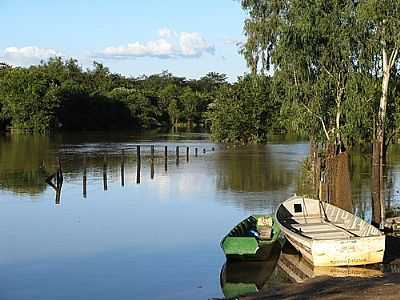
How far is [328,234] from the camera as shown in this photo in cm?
1944

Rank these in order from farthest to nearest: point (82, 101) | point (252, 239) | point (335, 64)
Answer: point (82, 101)
point (335, 64)
point (252, 239)

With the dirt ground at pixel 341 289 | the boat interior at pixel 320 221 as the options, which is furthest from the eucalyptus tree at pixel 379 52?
the dirt ground at pixel 341 289

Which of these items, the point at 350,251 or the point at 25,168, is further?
the point at 25,168

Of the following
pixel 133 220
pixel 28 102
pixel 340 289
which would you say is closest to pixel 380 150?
pixel 340 289

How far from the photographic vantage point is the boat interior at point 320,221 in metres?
19.1

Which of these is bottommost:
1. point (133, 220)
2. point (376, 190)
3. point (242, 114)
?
point (133, 220)

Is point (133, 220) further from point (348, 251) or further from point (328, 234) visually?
point (348, 251)

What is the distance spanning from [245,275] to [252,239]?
3.75ft

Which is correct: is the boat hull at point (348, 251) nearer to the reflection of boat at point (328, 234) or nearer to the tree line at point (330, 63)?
the reflection of boat at point (328, 234)

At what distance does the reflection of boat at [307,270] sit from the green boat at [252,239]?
630 mm

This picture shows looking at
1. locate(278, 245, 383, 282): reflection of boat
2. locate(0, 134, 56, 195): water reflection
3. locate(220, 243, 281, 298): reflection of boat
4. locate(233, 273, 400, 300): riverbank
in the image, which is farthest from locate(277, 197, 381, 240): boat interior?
locate(0, 134, 56, 195): water reflection

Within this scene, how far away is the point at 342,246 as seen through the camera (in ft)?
56.3

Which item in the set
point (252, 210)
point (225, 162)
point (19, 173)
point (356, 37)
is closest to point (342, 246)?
point (356, 37)

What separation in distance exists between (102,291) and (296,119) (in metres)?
10.6
